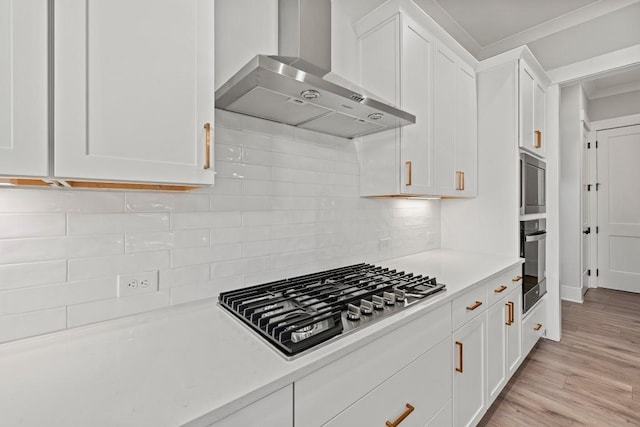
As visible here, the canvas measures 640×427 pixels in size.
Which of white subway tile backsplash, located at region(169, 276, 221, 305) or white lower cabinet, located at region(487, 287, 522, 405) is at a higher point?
white subway tile backsplash, located at region(169, 276, 221, 305)

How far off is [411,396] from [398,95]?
1550 millimetres

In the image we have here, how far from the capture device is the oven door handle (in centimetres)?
243

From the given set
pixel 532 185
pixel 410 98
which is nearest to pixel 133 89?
pixel 410 98

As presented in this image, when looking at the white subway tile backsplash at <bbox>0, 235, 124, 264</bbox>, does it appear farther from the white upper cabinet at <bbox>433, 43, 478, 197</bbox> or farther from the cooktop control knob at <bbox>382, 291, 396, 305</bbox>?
the white upper cabinet at <bbox>433, 43, 478, 197</bbox>

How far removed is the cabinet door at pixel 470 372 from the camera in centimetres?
152

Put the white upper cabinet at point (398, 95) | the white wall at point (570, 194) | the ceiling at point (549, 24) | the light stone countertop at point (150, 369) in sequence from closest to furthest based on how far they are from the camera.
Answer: the light stone countertop at point (150, 369) < the white upper cabinet at point (398, 95) < the ceiling at point (549, 24) < the white wall at point (570, 194)

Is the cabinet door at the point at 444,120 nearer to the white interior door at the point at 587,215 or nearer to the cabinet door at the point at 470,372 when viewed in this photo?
the cabinet door at the point at 470,372

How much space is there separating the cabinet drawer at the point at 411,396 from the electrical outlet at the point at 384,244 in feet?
2.76

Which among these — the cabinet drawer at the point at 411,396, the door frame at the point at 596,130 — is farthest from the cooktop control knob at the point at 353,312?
the door frame at the point at 596,130

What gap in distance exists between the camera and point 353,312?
1110 mm

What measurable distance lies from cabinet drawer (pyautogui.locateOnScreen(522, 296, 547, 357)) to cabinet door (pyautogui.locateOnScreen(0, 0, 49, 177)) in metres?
2.94

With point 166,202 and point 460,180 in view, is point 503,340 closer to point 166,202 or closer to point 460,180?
point 460,180

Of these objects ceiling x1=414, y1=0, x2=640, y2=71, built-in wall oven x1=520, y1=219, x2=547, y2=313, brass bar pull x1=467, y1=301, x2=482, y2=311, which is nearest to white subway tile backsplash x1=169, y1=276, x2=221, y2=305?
brass bar pull x1=467, y1=301, x2=482, y2=311

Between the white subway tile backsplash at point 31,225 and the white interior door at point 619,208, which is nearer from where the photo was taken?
the white subway tile backsplash at point 31,225
